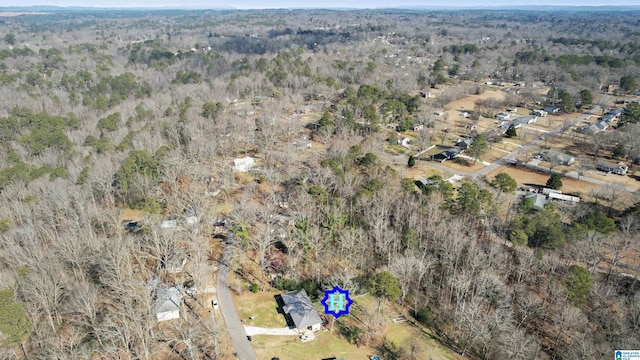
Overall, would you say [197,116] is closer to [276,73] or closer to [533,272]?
[276,73]

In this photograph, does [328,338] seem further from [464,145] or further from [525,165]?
[464,145]

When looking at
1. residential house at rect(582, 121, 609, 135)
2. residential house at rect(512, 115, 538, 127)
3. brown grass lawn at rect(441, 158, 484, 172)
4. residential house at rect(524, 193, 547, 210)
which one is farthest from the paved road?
residential house at rect(582, 121, 609, 135)

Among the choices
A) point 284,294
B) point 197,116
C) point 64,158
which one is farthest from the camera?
point 197,116

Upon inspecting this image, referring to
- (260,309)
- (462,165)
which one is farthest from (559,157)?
(260,309)

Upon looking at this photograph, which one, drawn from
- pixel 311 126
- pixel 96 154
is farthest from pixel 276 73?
pixel 96 154

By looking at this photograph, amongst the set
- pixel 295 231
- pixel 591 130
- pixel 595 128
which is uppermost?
pixel 595 128
